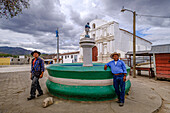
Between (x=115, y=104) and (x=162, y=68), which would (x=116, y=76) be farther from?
(x=162, y=68)

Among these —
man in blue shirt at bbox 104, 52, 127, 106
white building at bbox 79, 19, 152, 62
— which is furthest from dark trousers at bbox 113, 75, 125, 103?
white building at bbox 79, 19, 152, 62

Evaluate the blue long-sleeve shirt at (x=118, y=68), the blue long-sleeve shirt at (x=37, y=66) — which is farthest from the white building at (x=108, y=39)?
the blue long-sleeve shirt at (x=37, y=66)

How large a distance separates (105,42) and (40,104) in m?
21.0

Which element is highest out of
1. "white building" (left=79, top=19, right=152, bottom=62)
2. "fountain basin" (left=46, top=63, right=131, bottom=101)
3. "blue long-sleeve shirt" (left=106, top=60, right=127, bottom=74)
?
"white building" (left=79, top=19, right=152, bottom=62)

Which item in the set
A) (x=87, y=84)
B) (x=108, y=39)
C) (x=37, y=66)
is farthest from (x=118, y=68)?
(x=108, y=39)

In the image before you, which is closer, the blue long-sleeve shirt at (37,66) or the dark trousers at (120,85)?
the dark trousers at (120,85)

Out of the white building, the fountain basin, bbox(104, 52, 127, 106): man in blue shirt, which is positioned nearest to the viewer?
bbox(104, 52, 127, 106): man in blue shirt

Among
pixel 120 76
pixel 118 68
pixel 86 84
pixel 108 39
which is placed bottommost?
pixel 86 84

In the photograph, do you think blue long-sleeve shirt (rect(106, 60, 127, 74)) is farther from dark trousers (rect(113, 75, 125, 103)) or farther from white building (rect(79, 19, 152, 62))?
white building (rect(79, 19, 152, 62))

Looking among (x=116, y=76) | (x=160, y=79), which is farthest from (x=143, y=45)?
(x=116, y=76)

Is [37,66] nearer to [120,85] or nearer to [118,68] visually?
[118,68]

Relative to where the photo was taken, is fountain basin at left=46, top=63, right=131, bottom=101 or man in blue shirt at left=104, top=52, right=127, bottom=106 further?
fountain basin at left=46, top=63, right=131, bottom=101

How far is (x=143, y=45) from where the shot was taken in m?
29.0

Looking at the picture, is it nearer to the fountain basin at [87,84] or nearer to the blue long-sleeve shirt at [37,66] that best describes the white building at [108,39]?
the fountain basin at [87,84]
